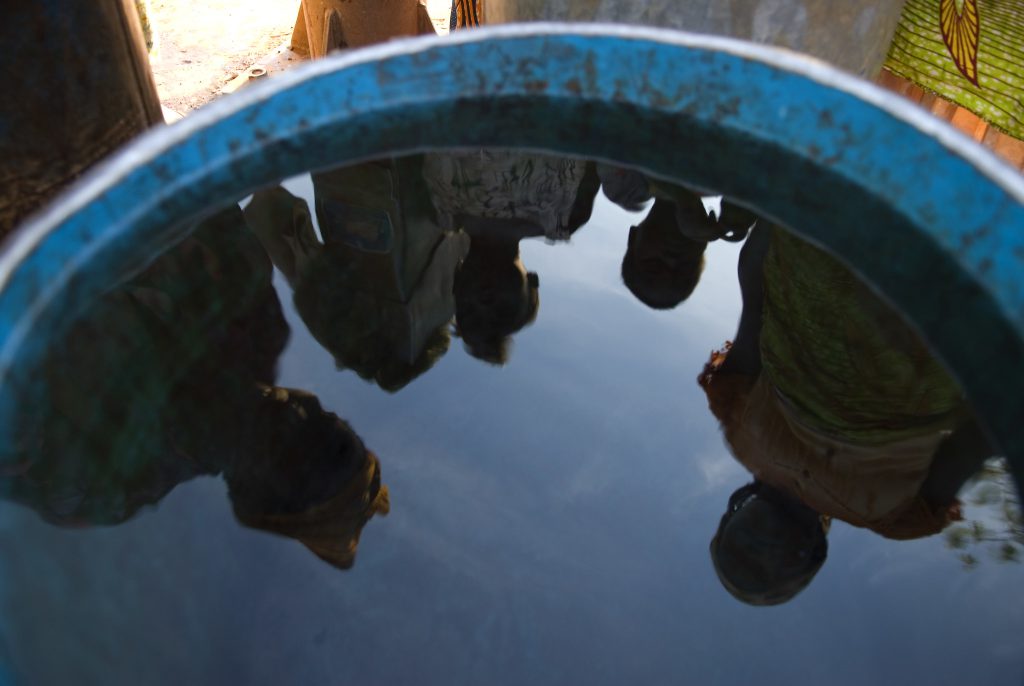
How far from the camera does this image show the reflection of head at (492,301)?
87 centimetres

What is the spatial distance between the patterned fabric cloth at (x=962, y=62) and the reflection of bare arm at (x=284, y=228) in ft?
4.32

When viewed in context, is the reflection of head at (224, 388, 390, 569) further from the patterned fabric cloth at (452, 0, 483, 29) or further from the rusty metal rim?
the patterned fabric cloth at (452, 0, 483, 29)

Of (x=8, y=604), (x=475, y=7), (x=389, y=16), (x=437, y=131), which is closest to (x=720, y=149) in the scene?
(x=437, y=131)

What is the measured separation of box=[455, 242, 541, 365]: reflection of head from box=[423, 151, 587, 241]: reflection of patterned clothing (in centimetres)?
7

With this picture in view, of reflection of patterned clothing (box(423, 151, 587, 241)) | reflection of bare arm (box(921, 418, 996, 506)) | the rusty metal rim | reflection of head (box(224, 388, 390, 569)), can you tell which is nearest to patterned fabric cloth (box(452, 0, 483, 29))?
reflection of patterned clothing (box(423, 151, 587, 241))

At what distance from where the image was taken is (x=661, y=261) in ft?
3.24

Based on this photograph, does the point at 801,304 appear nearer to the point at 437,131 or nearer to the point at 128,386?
the point at 437,131

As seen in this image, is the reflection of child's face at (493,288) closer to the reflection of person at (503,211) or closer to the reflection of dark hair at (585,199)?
the reflection of person at (503,211)

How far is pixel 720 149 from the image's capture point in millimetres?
943

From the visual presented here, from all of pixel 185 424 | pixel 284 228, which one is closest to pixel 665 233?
pixel 284 228

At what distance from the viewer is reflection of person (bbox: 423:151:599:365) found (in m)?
0.93

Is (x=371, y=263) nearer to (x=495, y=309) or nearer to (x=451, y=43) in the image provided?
(x=495, y=309)

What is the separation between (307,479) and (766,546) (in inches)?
16.2

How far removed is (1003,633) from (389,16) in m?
2.28
